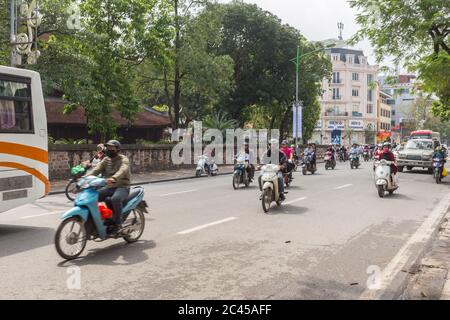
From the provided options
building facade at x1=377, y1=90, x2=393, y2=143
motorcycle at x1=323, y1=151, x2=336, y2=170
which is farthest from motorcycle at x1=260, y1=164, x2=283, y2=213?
building facade at x1=377, y1=90, x2=393, y2=143

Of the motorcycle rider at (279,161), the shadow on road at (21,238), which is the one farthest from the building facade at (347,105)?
the shadow on road at (21,238)

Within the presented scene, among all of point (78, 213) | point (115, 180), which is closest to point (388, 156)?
point (115, 180)

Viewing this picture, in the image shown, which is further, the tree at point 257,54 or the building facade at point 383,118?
the building facade at point 383,118

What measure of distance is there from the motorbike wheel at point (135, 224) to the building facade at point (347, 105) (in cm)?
7882

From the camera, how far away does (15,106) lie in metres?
9.10

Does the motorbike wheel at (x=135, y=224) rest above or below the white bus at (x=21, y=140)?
below

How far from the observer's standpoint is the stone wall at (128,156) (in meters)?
20.5

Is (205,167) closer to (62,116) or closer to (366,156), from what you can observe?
(62,116)

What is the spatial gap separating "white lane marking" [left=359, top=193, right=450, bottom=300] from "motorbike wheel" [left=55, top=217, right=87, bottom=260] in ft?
12.5

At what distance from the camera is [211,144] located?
3198 centimetres

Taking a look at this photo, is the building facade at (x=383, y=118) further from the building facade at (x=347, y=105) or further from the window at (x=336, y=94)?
the window at (x=336, y=94)

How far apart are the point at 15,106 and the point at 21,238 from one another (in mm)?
2615

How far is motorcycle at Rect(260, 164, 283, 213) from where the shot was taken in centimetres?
1109

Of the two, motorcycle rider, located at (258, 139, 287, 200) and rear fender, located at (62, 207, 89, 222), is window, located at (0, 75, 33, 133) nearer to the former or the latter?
rear fender, located at (62, 207, 89, 222)
